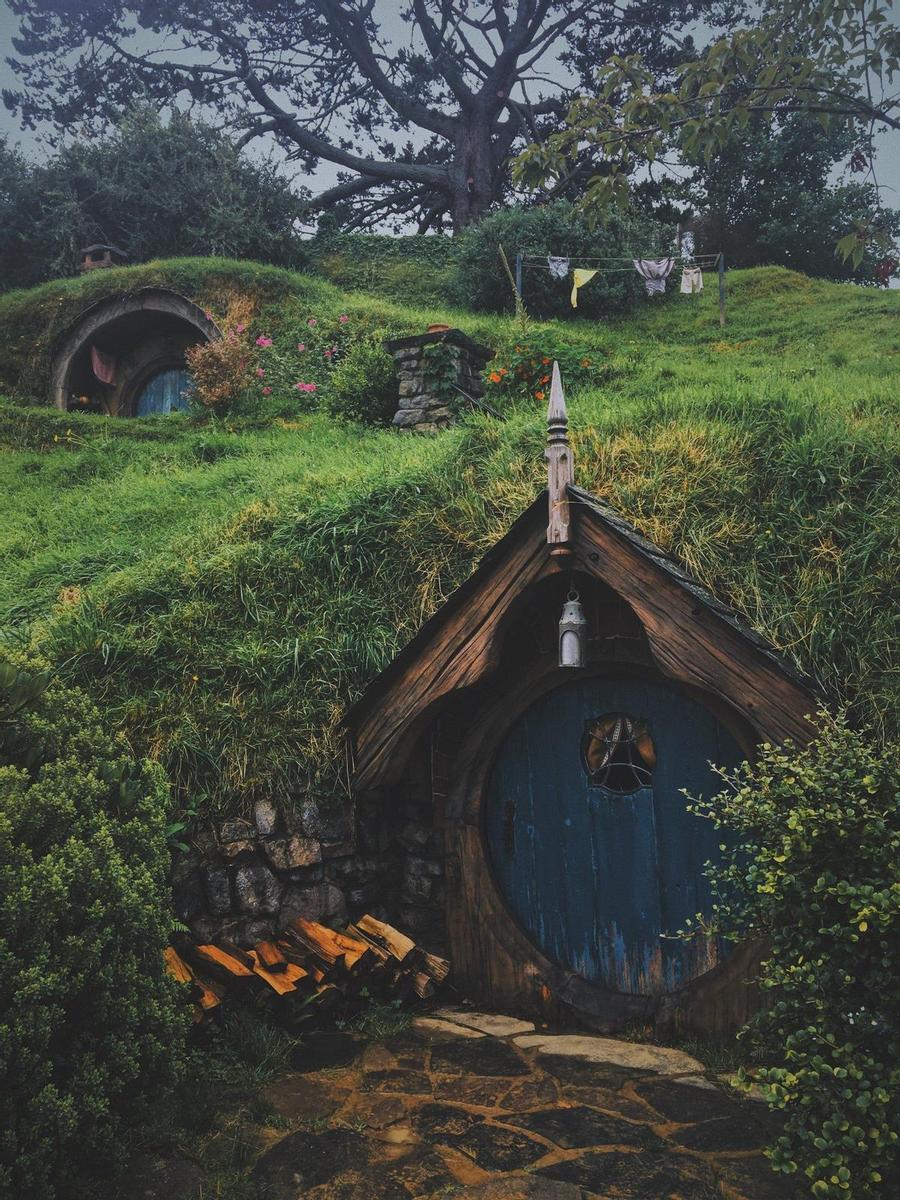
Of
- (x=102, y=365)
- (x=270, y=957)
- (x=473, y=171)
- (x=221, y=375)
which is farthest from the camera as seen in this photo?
(x=473, y=171)

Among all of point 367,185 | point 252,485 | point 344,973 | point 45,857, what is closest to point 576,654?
point 344,973

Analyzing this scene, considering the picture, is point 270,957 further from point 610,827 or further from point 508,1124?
point 610,827

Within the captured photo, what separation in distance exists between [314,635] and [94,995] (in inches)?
104

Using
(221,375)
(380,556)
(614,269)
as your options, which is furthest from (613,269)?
(380,556)

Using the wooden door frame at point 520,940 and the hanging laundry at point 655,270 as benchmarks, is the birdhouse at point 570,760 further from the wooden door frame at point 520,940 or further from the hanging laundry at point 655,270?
the hanging laundry at point 655,270

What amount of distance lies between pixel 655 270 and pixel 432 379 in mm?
8067

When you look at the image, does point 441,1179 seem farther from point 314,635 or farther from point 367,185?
point 367,185

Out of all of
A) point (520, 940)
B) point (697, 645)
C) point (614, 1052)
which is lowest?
point (614, 1052)

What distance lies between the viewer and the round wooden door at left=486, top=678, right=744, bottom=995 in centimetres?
439

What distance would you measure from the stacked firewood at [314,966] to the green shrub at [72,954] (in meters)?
0.76

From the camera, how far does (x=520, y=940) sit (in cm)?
475

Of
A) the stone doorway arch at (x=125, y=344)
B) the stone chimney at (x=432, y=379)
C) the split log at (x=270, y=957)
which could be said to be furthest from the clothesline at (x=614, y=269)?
the split log at (x=270, y=957)

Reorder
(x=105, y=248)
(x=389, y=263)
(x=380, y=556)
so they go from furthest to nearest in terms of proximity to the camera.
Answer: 1. (x=389, y=263)
2. (x=105, y=248)
3. (x=380, y=556)

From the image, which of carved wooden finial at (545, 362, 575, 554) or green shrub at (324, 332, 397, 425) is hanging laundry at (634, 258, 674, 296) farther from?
carved wooden finial at (545, 362, 575, 554)
